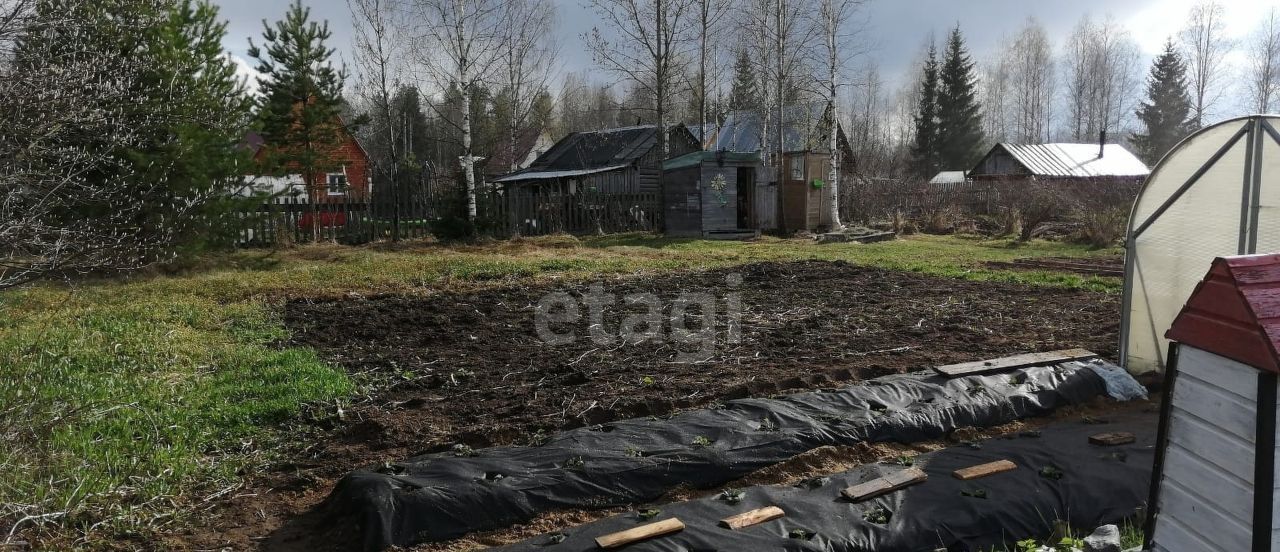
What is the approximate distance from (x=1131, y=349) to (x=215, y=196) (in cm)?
1206

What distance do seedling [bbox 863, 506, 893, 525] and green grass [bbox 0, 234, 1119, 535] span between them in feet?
10.1

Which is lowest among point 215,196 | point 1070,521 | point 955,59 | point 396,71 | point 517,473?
point 1070,521

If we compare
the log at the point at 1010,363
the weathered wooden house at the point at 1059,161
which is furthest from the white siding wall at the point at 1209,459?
the weathered wooden house at the point at 1059,161

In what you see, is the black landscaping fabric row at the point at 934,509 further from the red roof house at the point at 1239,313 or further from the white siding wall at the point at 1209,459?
the red roof house at the point at 1239,313

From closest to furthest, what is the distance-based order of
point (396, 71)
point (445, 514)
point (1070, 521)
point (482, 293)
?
1. point (445, 514)
2. point (1070, 521)
3. point (482, 293)
4. point (396, 71)

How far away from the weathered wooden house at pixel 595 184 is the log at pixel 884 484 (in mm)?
14659

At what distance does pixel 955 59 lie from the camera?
48312 millimetres

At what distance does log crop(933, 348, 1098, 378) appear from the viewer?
207 inches

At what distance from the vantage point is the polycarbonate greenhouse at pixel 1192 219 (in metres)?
4.90

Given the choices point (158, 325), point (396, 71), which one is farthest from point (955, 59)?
point (158, 325)

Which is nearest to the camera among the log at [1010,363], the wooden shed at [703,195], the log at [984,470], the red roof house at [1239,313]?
the red roof house at [1239,313]

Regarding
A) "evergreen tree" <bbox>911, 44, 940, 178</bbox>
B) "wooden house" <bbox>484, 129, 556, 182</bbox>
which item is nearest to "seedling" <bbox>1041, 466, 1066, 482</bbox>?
"wooden house" <bbox>484, 129, 556, 182</bbox>

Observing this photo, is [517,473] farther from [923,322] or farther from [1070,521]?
[923,322]

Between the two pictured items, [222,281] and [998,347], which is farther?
[222,281]
